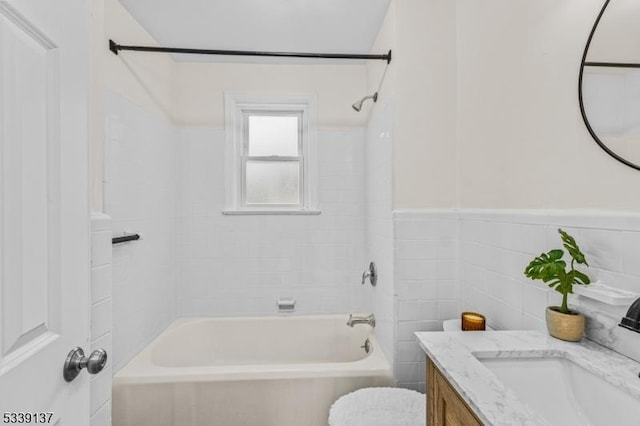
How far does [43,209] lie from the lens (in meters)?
0.68

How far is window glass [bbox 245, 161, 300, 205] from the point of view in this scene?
8.89 ft

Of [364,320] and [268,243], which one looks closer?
[364,320]

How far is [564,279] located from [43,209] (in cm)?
134

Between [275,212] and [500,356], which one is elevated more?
[275,212]

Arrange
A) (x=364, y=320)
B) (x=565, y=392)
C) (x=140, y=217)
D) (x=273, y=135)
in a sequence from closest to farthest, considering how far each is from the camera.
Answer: (x=565, y=392), (x=140, y=217), (x=364, y=320), (x=273, y=135)

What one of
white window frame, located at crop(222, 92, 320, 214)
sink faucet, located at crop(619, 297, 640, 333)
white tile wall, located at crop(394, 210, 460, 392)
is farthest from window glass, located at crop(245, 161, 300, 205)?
sink faucet, located at crop(619, 297, 640, 333)

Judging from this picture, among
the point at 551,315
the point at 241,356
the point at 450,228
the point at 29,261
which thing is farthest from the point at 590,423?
the point at 241,356

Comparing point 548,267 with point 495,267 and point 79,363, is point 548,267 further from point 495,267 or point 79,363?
point 79,363

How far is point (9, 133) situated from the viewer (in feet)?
1.97

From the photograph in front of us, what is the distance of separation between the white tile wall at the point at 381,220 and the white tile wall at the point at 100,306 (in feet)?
4.27

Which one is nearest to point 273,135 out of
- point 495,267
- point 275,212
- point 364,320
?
point 275,212

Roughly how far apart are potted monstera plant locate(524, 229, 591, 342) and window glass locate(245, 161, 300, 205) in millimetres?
1959

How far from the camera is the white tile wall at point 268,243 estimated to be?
2.59 metres

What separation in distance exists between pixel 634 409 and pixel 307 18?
225 cm
